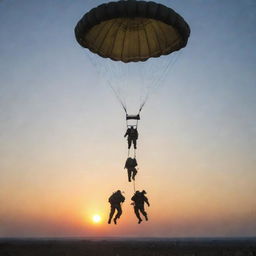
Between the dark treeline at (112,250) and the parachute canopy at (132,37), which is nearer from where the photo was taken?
the parachute canopy at (132,37)

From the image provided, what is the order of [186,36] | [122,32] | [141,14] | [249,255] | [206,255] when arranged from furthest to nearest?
1. [206,255]
2. [249,255]
3. [122,32]
4. [186,36]
5. [141,14]

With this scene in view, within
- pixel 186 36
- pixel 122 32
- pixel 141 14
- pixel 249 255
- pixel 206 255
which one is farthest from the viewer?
pixel 206 255

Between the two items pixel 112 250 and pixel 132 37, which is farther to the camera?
pixel 112 250

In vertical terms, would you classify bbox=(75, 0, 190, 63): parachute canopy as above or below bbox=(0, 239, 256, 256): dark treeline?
above

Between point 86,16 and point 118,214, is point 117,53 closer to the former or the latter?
point 86,16

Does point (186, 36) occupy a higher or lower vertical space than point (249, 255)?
higher

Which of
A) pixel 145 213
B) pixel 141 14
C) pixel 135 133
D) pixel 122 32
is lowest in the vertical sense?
pixel 145 213

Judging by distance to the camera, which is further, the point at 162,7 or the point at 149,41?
the point at 149,41

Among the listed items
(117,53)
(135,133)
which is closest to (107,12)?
(117,53)

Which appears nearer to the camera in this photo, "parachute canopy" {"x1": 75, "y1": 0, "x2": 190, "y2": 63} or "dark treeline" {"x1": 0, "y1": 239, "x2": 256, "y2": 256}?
"parachute canopy" {"x1": 75, "y1": 0, "x2": 190, "y2": 63}

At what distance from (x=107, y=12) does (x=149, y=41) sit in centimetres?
379

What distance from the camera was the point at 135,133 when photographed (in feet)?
60.3

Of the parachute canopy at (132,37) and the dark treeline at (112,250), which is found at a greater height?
the parachute canopy at (132,37)

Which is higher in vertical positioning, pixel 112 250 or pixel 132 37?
pixel 132 37
